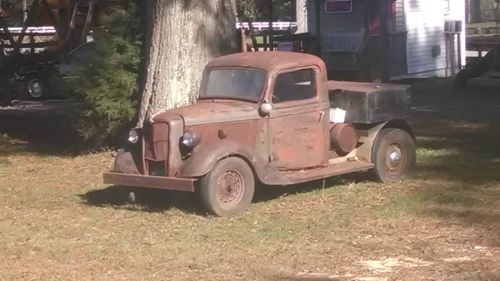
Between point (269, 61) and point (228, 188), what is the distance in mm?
1500

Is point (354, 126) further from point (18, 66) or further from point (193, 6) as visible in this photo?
point (18, 66)

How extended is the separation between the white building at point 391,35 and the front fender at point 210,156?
1372 centimetres

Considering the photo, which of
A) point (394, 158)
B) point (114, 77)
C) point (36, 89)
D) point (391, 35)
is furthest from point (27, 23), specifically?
point (394, 158)

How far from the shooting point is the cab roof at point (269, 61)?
34.5ft

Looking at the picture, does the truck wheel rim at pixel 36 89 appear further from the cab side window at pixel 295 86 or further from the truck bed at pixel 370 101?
the cab side window at pixel 295 86

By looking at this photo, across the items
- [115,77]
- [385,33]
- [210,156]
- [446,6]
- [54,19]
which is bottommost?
[210,156]

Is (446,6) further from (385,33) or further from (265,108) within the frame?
(265,108)

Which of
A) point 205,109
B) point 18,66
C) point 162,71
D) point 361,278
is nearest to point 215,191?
point 205,109

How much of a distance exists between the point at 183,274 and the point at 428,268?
1.91m

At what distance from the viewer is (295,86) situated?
35.0 feet

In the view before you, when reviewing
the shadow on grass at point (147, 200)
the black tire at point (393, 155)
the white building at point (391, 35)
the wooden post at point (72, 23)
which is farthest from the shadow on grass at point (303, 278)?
the white building at point (391, 35)

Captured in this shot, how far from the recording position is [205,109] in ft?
33.7

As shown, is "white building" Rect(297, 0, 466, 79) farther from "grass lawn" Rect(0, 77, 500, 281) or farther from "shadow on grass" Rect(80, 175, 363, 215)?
"shadow on grass" Rect(80, 175, 363, 215)

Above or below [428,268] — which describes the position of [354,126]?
above
